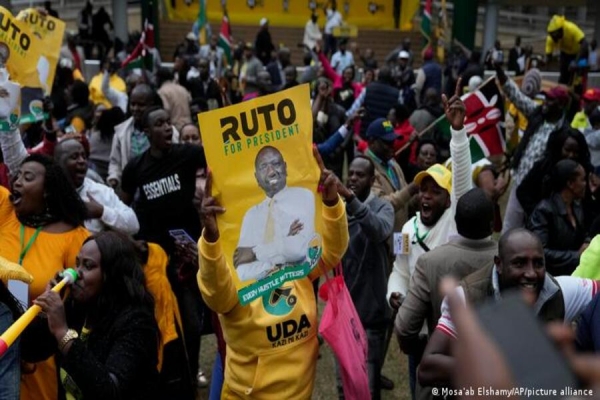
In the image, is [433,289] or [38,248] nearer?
[433,289]

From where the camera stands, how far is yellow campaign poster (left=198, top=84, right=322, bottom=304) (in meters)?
3.29

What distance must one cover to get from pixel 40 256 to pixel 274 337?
3.97ft

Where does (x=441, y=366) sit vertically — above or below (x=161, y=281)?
above

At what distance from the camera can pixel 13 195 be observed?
409cm

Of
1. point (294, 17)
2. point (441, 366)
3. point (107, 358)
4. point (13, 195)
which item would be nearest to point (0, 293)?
point (107, 358)

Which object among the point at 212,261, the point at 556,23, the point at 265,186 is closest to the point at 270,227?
the point at 265,186

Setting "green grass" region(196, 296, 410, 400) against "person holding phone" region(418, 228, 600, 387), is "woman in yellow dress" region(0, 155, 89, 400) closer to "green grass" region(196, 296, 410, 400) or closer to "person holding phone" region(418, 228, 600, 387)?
"person holding phone" region(418, 228, 600, 387)

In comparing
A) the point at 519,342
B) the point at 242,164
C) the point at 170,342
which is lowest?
the point at 170,342

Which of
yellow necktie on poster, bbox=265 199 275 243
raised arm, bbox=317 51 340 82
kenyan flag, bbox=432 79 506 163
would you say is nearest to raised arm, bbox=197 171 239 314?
yellow necktie on poster, bbox=265 199 275 243

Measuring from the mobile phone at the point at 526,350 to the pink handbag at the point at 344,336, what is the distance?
7.50 feet

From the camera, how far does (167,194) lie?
16.8 feet

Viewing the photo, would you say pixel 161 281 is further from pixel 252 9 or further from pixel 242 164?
pixel 252 9

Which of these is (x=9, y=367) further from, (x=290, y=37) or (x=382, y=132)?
(x=290, y=37)

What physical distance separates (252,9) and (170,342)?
2556cm
